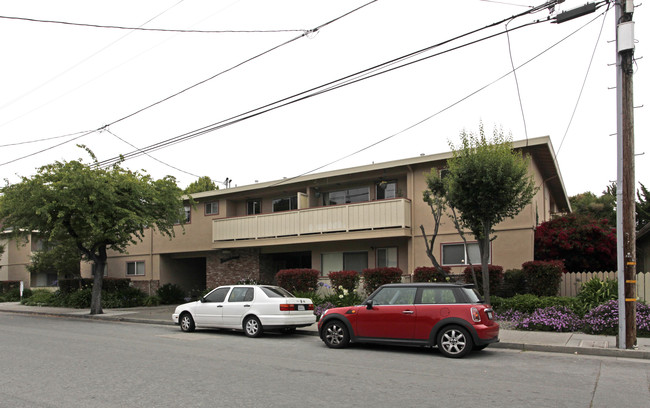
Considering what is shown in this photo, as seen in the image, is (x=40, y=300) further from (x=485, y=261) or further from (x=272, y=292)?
(x=485, y=261)

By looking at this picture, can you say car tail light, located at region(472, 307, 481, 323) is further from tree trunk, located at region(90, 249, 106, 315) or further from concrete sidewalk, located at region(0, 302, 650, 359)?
tree trunk, located at region(90, 249, 106, 315)

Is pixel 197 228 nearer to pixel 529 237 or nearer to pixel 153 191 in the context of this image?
pixel 153 191

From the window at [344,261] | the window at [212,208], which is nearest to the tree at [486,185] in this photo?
the window at [344,261]

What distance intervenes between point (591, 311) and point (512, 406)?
8.33 m

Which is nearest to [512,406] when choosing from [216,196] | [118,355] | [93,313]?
[118,355]

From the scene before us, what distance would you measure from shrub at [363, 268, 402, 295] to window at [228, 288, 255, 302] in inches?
216

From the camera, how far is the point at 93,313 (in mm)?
22000

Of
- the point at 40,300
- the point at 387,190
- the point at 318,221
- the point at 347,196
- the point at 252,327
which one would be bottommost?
the point at 40,300

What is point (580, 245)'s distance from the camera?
17.8m

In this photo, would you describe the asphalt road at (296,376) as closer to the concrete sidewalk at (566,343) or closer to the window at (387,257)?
the concrete sidewalk at (566,343)

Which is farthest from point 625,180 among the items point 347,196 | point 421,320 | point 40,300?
point 40,300

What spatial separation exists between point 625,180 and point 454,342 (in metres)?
5.11

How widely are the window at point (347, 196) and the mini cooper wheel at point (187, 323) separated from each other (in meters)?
9.70

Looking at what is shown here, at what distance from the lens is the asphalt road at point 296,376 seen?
687 centimetres
